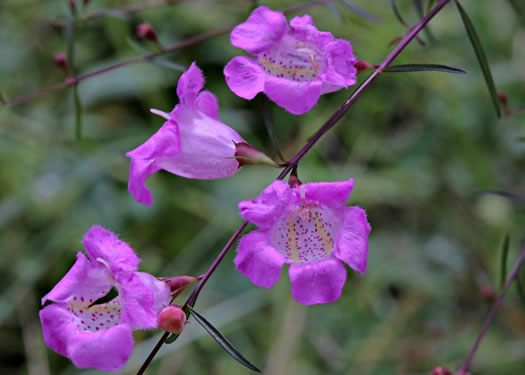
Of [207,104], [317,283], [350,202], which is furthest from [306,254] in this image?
[350,202]

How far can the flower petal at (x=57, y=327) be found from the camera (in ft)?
2.37

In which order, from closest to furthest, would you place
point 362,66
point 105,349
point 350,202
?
1. point 105,349
2. point 362,66
3. point 350,202

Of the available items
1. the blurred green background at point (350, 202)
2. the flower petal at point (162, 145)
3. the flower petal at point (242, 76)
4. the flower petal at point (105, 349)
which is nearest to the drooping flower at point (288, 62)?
the flower petal at point (242, 76)

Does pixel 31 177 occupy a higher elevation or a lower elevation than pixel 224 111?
lower

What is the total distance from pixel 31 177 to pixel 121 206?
374mm

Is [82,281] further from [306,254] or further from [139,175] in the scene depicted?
[306,254]

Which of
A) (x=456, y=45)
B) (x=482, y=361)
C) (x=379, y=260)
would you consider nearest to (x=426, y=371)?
(x=482, y=361)

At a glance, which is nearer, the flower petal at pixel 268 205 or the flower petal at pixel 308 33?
the flower petal at pixel 268 205

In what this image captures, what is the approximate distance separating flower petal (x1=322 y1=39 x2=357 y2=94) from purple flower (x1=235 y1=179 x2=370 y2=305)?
17 cm

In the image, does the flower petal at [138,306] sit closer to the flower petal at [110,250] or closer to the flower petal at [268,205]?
the flower petal at [110,250]

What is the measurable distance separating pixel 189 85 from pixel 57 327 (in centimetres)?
39

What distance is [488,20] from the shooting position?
218 centimetres

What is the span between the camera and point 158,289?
0.77 meters

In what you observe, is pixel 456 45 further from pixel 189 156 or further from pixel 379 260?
pixel 189 156
